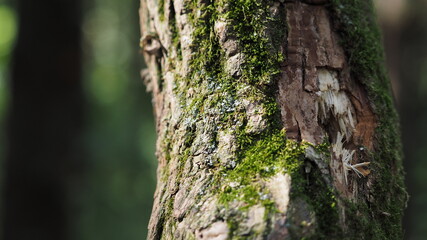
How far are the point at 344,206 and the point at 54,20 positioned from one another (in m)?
5.85

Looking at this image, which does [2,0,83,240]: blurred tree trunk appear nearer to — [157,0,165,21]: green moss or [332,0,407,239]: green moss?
[157,0,165,21]: green moss

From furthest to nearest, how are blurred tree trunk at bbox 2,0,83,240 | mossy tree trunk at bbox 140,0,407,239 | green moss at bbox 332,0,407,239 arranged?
blurred tree trunk at bbox 2,0,83,240 → green moss at bbox 332,0,407,239 → mossy tree trunk at bbox 140,0,407,239

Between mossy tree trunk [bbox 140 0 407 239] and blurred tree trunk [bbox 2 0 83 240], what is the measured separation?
4455 mm

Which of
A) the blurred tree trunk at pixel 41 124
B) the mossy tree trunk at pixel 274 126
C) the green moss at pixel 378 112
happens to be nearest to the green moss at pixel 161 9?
the mossy tree trunk at pixel 274 126

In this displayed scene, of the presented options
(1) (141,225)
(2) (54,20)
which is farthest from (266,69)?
(1) (141,225)

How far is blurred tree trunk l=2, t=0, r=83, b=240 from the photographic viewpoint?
19.9 ft

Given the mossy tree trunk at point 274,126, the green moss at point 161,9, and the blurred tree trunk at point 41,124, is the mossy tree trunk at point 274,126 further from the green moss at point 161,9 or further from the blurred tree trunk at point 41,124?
the blurred tree trunk at point 41,124

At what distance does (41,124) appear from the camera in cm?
621

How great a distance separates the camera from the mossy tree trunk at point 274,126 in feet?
4.90

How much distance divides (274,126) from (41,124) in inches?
204

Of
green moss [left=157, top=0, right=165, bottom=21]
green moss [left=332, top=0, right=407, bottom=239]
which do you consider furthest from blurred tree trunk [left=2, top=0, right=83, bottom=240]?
green moss [left=332, top=0, right=407, bottom=239]

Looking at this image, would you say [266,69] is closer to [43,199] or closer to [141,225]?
[43,199]

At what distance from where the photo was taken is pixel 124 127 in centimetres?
1652

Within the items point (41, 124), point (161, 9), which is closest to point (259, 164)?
point (161, 9)
